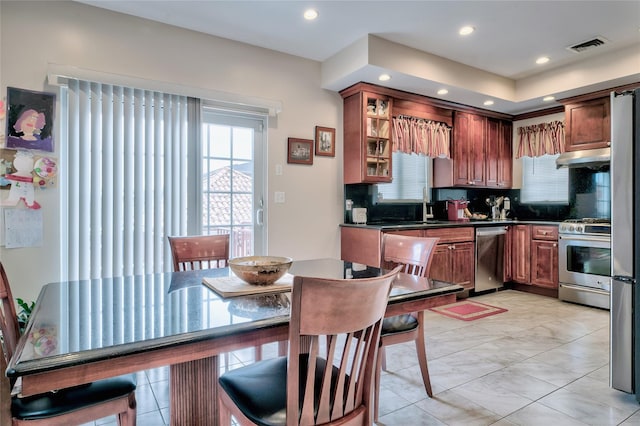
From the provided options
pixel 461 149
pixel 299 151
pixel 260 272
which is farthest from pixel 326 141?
pixel 260 272

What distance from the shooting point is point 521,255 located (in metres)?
4.65

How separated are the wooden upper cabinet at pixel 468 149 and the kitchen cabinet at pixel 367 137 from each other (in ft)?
3.75

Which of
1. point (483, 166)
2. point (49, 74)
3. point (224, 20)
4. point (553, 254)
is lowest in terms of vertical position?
point (553, 254)

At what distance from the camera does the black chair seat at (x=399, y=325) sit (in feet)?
6.27

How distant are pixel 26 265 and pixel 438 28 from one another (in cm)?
381

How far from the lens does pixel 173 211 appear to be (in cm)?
311

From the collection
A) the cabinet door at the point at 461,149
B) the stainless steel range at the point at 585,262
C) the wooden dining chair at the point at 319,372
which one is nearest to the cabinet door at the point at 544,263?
the stainless steel range at the point at 585,262

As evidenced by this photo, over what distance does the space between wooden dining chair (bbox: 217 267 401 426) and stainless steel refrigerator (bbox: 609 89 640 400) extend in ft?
5.80

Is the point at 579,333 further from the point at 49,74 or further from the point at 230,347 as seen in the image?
the point at 49,74

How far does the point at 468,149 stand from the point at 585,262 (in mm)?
1861

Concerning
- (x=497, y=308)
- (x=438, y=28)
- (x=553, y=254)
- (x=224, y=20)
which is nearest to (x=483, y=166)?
(x=553, y=254)

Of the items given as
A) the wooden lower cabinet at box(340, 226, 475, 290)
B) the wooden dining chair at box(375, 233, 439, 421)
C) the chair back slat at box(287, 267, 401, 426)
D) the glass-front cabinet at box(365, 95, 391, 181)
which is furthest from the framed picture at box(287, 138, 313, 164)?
the chair back slat at box(287, 267, 401, 426)

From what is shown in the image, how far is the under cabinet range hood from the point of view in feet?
13.0

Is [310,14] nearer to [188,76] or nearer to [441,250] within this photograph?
[188,76]
